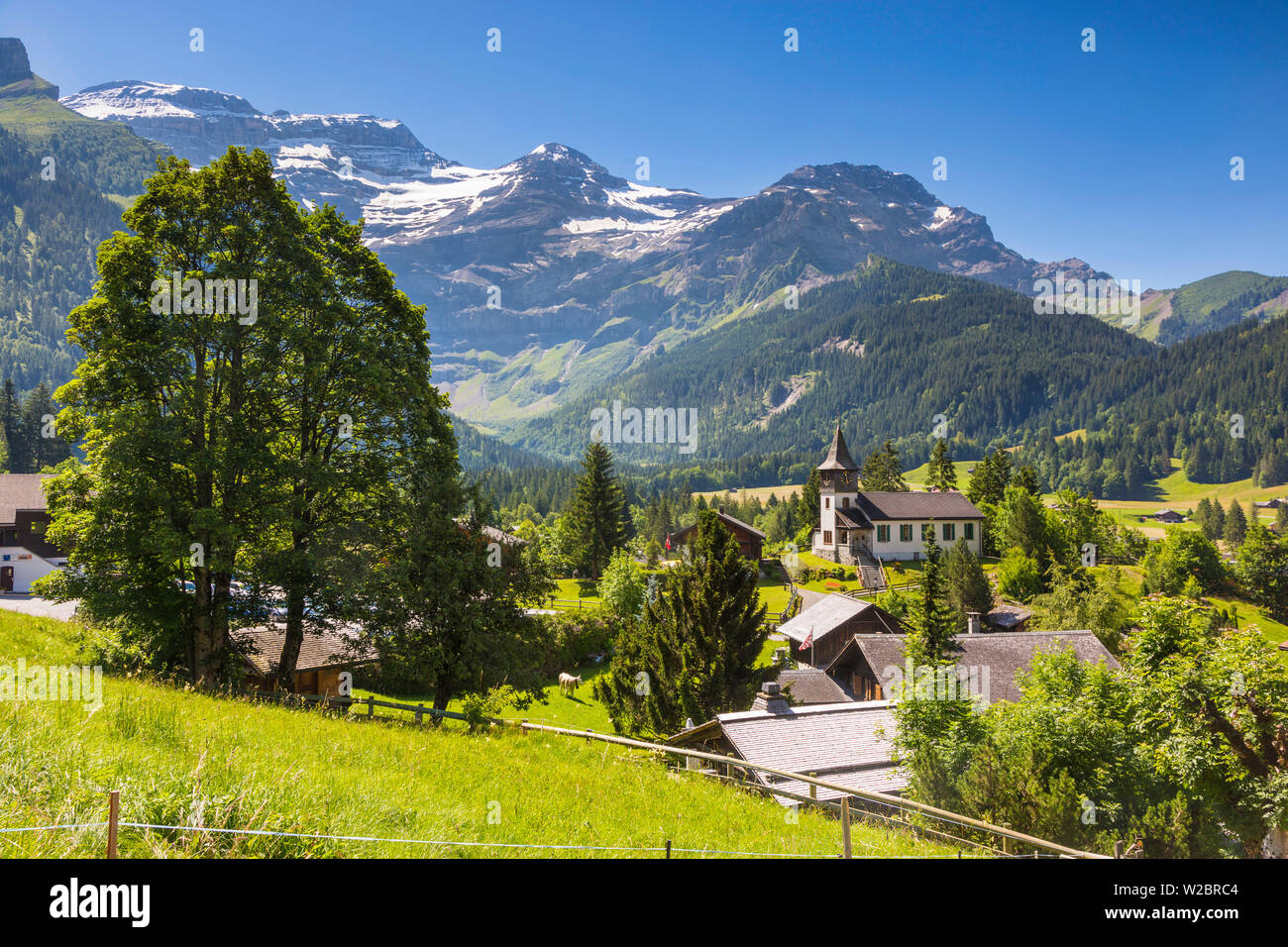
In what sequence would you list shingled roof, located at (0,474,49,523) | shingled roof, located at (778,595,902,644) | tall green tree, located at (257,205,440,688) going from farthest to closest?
shingled roof, located at (0,474,49,523) < shingled roof, located at (778,595,902,644) < tall green tree, located at (257,205,440,688)

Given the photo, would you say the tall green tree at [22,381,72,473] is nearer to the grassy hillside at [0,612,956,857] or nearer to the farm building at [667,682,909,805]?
the grassy hillside at [0,612,956,857]

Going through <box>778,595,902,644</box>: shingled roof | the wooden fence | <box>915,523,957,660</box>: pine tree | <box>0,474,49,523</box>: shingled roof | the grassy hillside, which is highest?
<box>0,474,49,523</box>: shingled roof

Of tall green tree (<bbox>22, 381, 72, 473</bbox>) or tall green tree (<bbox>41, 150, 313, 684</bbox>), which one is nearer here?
tall green tree (<bbox>41, 150, 313, 684</bbox>)

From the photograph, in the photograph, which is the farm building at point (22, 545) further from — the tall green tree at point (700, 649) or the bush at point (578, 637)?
the tall green tree at point (700, 649)

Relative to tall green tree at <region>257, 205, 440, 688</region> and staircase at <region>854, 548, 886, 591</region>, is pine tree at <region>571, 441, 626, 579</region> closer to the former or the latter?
staircase at <region>854, 548, 886, 591</region>

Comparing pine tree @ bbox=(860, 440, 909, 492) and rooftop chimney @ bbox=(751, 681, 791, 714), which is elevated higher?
pine tree @ bbox=(860, 440, 909, 492)

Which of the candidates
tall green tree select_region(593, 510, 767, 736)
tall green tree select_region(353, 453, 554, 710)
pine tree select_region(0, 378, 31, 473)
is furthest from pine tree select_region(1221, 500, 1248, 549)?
pine tree select_region(0, 378, 31, 473)

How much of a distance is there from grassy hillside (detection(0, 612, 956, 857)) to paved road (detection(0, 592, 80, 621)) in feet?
114

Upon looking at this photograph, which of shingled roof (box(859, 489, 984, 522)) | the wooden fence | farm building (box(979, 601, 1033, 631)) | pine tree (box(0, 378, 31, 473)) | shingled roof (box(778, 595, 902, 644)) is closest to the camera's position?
the wooden fence

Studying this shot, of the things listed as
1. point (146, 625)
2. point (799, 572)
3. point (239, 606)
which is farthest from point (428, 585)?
point (799, 572)

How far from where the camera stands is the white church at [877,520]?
92.5 m

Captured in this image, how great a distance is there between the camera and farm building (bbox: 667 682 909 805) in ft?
71.7

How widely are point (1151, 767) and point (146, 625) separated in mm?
31574
